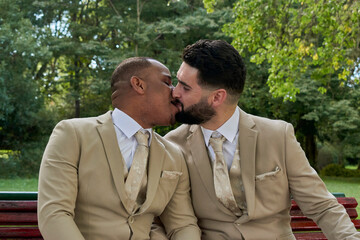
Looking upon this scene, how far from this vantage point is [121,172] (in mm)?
2518

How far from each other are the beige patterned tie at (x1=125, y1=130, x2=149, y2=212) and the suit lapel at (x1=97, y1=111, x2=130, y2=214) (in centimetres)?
6

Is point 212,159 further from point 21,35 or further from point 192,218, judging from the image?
point 21,35

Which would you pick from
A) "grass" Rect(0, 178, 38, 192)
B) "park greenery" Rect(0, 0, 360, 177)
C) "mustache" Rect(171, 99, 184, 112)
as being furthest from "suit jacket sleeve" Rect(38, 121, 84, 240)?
"park greenery" Rect(0, 0, 360, 177)

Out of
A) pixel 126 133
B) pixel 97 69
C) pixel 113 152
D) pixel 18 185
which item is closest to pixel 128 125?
pixel 126 133

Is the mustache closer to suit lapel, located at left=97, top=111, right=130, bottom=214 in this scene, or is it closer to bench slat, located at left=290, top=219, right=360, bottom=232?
suit lapel, located at left=97, top=111, right=130, bottom=214

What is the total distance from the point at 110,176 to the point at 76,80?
18966 mm

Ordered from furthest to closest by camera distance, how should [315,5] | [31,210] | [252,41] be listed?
[252,41] < [315,5] < [31,210]

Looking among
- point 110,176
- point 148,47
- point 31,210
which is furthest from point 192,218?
point 148,47

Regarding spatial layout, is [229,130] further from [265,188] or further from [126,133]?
[126,133]

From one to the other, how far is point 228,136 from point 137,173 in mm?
589

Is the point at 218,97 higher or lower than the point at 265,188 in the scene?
higher

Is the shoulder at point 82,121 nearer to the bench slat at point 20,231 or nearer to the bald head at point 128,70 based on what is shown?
the bald head at point 128,70

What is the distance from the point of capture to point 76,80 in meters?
21.0

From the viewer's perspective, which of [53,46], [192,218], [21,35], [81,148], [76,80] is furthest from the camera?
[76,80]
